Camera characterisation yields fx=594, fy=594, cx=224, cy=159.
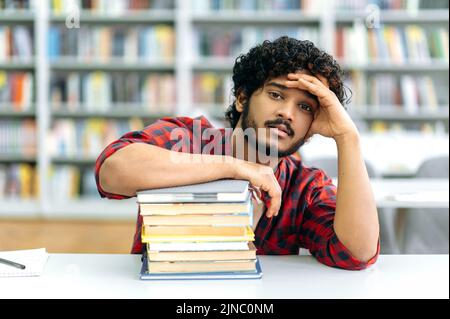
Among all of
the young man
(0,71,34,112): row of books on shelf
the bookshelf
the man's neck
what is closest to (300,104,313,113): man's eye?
the young man

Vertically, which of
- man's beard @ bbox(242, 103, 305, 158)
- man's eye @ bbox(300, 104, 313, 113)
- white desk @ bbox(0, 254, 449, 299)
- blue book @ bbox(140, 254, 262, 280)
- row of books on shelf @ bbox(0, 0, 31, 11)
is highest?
row of books on shelf @ bbox(0, 0, 31, 11)

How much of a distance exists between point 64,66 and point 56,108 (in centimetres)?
28

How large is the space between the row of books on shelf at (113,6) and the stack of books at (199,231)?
126 inches

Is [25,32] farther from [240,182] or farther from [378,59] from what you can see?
[240,182]

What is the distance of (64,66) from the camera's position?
12.7ft

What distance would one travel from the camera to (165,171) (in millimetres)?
867

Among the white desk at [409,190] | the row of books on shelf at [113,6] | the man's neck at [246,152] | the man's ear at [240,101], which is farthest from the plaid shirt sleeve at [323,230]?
the row of books on shelf at [113,6]

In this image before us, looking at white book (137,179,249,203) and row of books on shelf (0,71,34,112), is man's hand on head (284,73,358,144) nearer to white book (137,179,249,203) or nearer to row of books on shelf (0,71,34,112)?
white book (137,179,249,203)

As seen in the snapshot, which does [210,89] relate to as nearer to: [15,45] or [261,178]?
[15,45]

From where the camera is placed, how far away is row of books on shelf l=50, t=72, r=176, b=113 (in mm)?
3883

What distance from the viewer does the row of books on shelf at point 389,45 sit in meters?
3.73

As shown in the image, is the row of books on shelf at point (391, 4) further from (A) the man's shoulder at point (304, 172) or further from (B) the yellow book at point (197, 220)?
(B) the yellow book at point (197, 220)

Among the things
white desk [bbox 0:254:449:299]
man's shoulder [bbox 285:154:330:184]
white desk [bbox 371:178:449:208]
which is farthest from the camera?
white desk [bbox 371:178:449:208]

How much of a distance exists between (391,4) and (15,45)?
242cm
